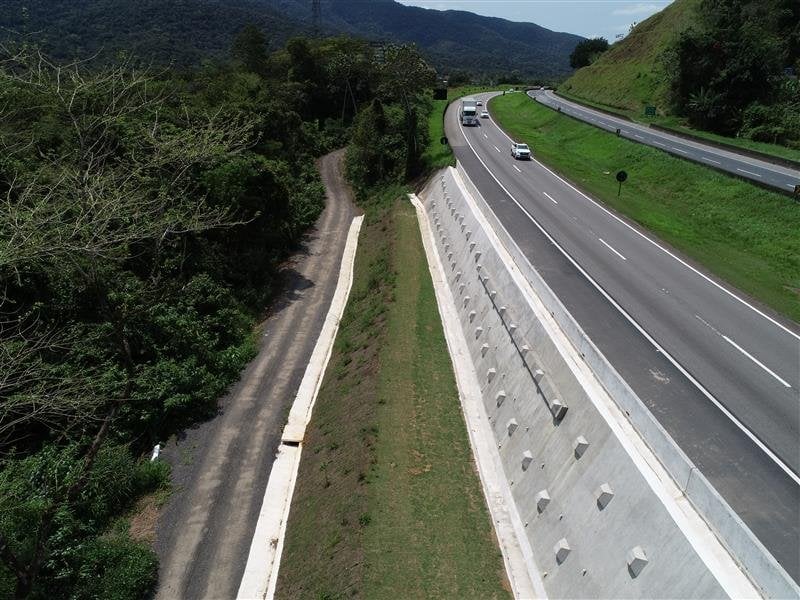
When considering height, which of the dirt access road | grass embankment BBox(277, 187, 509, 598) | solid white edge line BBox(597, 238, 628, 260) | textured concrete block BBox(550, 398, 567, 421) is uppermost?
solid white edge line BBox(597, 238, 628, 260)

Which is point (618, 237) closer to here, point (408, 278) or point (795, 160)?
point (408, 278)

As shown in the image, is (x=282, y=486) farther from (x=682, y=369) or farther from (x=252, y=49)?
(x=252, y=49)

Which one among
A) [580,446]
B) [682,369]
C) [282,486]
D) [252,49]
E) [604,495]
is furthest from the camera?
[252,49]

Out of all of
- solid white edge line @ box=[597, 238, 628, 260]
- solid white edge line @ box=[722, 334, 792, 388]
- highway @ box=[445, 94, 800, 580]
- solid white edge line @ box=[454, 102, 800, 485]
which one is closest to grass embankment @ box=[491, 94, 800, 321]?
highway @ box=[445, 94, 800, 580]

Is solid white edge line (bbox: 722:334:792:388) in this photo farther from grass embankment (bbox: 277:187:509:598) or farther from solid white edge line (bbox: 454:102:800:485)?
grass embankment (bbox: 277:187:509:598)

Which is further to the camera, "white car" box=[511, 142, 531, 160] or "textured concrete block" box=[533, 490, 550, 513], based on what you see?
"white car" box=[511, 142, 531, 160]

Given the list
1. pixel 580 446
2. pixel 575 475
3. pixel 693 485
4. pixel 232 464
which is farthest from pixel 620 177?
pixel 232 464
